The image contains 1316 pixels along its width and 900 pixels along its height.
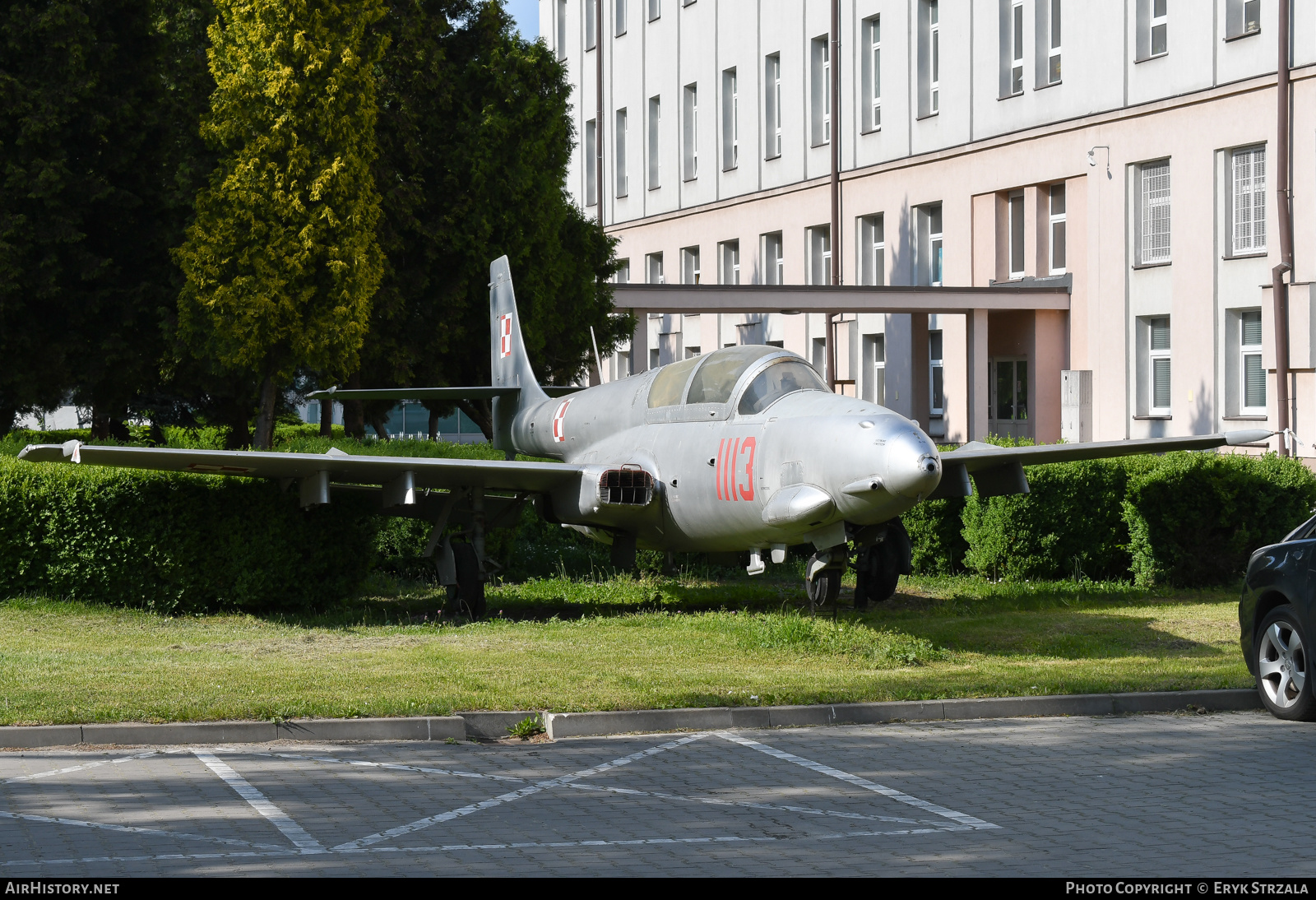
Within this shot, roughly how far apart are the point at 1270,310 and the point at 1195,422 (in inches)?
167

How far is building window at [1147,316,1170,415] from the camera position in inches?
1319

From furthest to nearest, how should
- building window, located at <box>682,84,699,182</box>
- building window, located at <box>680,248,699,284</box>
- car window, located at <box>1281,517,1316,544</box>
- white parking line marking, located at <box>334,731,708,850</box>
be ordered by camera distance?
building window, located at <box>680,248,699,284</box> < building window, located at <box>682,84,699,182</box> < car window, located at <box>1281,517,1316,544</box> < white parking line marking, located at <box>334,731,708,850</box>

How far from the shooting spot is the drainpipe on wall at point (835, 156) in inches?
1666

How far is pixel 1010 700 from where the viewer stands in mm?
10977

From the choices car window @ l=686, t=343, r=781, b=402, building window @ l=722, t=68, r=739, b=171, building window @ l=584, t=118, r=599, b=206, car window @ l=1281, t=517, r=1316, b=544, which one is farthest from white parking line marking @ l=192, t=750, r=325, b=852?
building window @ l=584, t=118, r=599, b=206

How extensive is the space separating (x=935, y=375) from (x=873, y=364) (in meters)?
3.45

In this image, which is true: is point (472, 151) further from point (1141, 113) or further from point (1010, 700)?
point (1010, 700)

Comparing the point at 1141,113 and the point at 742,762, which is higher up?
the point at 1141,113

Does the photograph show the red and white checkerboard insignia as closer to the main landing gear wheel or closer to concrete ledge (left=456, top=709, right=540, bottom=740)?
the main landing gear wheel

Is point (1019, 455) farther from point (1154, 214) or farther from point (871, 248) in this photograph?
point (871, 248)

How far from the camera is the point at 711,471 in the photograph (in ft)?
49.3

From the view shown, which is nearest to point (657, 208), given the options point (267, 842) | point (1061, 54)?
point (1061, 54)

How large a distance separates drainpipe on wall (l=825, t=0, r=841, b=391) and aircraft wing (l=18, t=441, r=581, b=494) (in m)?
25.8

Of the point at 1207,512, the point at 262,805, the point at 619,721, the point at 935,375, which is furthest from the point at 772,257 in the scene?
the point at 262,805
